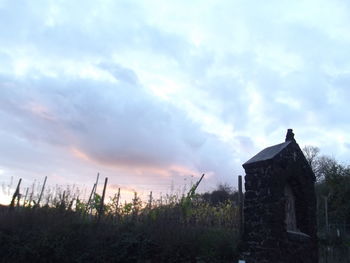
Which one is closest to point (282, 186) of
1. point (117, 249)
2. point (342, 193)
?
point (117, 249)

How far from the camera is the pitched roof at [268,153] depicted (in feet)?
25.9

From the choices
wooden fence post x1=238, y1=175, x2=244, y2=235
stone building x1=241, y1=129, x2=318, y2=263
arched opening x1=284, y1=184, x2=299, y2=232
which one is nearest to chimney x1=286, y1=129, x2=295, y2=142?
stone building x1=241, y1=129, x2=318, y2=263

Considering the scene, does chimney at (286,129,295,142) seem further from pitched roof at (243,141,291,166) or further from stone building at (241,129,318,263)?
pitched roof at (243,141,291,166)

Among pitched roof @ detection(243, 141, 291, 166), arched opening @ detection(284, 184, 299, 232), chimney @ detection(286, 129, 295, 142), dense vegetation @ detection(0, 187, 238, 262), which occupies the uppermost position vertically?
chimney @ detection(286, 129, 295, 142)

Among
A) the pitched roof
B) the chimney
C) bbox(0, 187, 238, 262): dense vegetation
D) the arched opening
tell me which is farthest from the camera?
bbox(0, 187, 238, 262): dense vegetation

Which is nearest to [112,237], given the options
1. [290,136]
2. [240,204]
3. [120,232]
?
[120,232]

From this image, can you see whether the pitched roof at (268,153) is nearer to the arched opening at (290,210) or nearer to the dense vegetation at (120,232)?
the arched opening at (290,210)

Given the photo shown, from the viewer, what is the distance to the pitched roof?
7.90 m

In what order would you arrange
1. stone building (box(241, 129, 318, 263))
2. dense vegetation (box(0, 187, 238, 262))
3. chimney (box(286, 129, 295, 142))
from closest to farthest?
stone building (box(241, 129, 318, 263)), chimney (box(286, 129, 295, 142)), dense vegetation (box(0, 187, 238, 262))

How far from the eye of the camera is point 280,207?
7.51m

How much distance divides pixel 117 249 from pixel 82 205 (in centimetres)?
499

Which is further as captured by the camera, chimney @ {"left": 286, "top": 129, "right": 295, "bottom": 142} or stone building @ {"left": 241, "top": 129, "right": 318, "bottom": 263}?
chimney @ {"left": 286, "top": 129, "right": 295, "bottom": 142}

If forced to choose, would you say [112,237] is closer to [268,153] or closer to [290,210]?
[290,210]

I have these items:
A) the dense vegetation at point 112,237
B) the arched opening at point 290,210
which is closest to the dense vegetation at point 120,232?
the dense vegetation at point 112,237
